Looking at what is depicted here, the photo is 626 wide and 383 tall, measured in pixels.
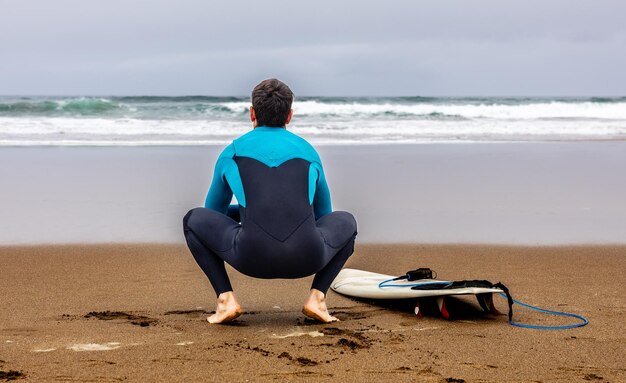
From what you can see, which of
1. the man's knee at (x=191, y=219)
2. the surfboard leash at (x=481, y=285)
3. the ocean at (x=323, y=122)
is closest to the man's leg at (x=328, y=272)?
the surfboard leash at (x=481, y=285)

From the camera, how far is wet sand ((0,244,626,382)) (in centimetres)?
339

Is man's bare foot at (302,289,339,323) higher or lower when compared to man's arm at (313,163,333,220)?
lower

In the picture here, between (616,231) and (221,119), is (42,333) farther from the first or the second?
(221,119)

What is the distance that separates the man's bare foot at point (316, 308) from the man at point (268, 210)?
0.19 m

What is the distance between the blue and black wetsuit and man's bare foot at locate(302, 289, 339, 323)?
19 centimetres

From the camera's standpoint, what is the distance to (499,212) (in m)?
8.08

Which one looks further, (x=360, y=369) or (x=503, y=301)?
(x=503, y=301)

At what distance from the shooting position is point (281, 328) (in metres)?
4.12

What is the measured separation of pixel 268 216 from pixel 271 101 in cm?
56

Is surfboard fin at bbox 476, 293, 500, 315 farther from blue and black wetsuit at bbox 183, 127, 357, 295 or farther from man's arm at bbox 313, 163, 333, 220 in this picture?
man's arm at bbox 313, 163, 333, 220

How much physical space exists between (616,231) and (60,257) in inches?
185

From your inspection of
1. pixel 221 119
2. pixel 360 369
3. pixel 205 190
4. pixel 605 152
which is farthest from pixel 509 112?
pixel 360 369

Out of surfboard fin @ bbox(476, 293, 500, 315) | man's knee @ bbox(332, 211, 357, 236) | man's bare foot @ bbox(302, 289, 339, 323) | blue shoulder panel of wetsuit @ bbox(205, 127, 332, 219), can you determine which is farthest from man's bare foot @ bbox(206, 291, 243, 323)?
surfboard fin @ bbox(476, 293, 500, 315)

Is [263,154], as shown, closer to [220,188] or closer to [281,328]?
[220,188]
